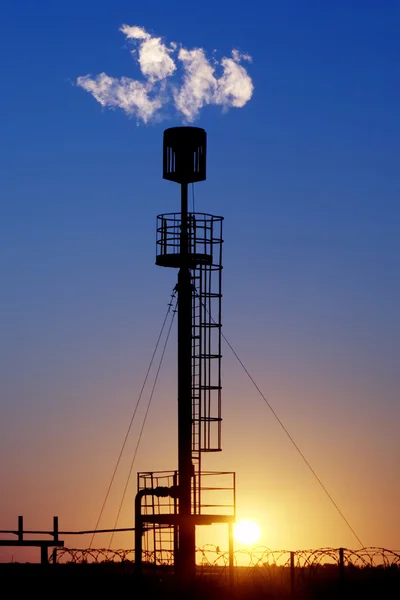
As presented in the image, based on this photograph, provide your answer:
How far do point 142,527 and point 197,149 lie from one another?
44.6ft

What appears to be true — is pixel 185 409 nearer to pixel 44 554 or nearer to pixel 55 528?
pixel 55 528

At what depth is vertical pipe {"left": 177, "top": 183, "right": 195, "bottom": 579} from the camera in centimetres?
4538

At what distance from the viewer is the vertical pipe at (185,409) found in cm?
4538

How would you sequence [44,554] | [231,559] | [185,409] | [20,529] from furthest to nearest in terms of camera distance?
Answer: [20,529] < [44,554] < [185,409] < [231,559]

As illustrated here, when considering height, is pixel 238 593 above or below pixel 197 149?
below

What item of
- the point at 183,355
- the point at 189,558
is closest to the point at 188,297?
the point at 183,355

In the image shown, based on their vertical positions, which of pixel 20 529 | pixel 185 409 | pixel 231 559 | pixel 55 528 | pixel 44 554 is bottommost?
pixel 231 559

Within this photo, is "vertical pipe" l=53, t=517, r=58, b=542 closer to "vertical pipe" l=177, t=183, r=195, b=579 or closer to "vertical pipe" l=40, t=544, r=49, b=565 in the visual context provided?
"vertical pipe" l=40, t=544, r=49, b=565

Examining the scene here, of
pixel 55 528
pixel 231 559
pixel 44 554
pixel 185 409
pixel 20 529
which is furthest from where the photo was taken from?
pixel 20 529

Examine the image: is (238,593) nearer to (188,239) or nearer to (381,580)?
(381,580)

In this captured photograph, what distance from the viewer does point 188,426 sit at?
46.0 meters

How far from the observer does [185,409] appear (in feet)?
151

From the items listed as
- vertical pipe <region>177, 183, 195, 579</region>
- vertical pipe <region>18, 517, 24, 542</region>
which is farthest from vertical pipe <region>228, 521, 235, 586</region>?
vertical pipe <region>18, 517, 24, 542</region>

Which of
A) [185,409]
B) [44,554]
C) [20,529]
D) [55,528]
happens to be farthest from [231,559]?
[20,529]
